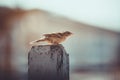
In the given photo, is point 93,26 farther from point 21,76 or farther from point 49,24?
point 21,76

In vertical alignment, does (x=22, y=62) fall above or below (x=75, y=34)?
below

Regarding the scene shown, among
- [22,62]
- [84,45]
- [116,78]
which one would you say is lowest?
[116,78]

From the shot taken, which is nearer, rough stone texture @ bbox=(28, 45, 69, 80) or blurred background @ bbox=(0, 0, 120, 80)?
rough stone texture @ bbox=(28, 45, 69, 80)

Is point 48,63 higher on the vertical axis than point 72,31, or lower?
lower

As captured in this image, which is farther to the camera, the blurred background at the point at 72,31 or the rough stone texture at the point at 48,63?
the blurred background at the point at 72,31

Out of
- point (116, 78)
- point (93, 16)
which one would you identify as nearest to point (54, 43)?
point (93, 16)
